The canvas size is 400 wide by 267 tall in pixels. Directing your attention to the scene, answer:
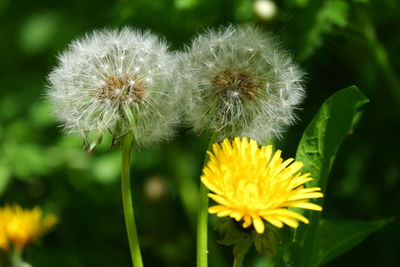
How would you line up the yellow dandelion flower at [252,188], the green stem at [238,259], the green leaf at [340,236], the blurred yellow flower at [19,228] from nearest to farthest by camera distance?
the yellow dandelion flower at [252,188]
the green stem at [238,259]
the green leaf at [340,236]
the blurred yellow flower at [19,228]

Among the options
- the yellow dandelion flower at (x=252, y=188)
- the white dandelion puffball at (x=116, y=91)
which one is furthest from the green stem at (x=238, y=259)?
the white dandelion puffball at (x=116, y=91)

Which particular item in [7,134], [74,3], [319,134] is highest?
[74,3]

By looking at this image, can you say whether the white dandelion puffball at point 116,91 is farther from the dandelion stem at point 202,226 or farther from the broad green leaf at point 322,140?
the broad green leaf at point 322,140

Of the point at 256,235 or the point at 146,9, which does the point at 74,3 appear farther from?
the point at 256,235

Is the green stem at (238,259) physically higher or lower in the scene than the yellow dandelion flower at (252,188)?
lower

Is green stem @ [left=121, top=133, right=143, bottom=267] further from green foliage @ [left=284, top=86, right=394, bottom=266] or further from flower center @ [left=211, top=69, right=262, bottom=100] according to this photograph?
green foliage @ [left=284, top=86, right=394, bottom=266]

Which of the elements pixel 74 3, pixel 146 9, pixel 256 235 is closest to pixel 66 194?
pixel 146 9
